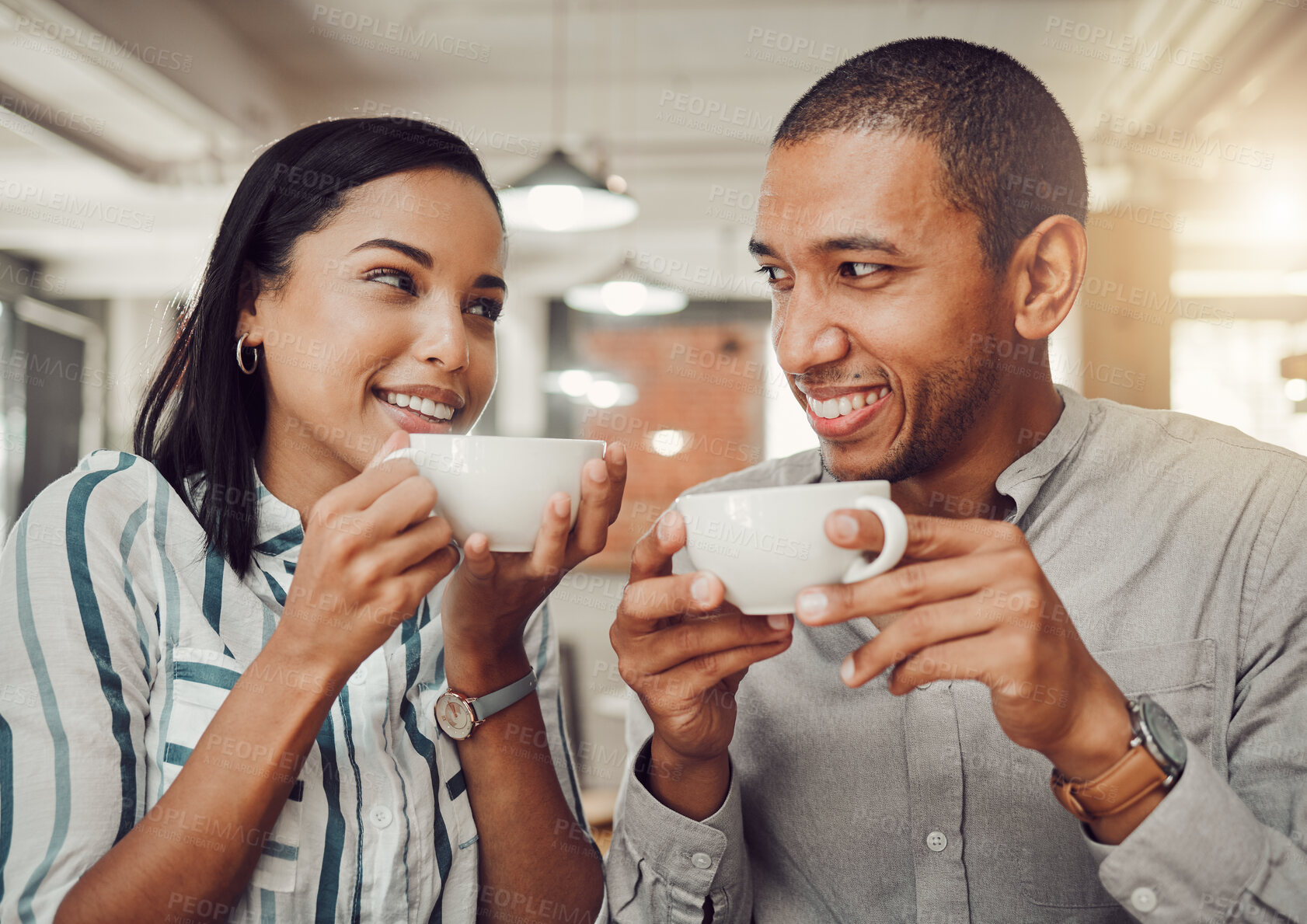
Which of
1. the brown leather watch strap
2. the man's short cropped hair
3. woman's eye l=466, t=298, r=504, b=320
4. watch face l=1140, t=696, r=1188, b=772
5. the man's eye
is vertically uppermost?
the man's short cropped hair

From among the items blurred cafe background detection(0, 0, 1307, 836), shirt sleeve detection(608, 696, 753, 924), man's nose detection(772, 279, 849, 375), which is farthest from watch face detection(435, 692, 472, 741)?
A: blurred cafe background detection(0, 0, 1307, 836)

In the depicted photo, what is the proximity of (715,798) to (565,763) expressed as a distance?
1.00ft

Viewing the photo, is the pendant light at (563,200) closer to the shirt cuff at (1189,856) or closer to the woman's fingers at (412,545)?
the woman's fingers at (412,545)

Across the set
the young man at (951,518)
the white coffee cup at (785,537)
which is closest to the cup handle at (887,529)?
the white coffee cup at (785,537)

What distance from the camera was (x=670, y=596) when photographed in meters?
0.92

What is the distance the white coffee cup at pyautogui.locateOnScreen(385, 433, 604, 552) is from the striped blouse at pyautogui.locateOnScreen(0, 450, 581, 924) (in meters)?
0.38

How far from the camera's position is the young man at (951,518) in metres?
1.20

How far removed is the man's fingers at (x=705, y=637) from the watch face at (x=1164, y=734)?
35 cm

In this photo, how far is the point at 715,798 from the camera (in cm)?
121

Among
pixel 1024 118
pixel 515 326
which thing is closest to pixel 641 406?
pixel 515 326

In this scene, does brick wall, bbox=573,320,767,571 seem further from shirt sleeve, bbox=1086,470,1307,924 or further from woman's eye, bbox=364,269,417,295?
shirt sleeve, bbox=1086,470,1307,924

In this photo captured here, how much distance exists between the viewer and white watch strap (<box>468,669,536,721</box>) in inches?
49.0

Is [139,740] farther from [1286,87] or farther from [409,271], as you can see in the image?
[1286,87]

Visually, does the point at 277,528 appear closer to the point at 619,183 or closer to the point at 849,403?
the point at 849,403
